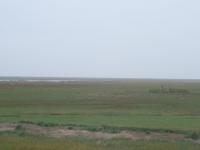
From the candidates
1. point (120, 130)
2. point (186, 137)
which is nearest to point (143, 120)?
point (120, 130)

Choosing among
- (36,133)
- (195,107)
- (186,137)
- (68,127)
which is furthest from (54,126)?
(195,107)

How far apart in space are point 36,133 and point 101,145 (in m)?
5.27

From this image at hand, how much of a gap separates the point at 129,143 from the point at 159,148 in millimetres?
2188

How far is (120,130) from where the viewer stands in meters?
26.5

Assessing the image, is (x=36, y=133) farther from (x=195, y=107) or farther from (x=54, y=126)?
(x=195, y=107)

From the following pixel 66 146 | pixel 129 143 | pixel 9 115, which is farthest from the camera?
pixel 9 115

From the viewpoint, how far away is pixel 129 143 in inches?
878

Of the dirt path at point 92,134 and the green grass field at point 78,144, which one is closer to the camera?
the green grass field at point 78,144

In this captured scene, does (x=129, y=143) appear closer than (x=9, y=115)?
Yes

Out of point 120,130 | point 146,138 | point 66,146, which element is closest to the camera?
point 66,146

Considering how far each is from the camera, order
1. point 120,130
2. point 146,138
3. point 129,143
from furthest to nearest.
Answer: point 120,130
point 146,138
point 129,143

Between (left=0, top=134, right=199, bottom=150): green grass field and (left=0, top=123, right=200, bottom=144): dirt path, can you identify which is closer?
(left=0, top=134, right=199, bottom=150): green grass field

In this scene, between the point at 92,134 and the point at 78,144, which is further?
the point at 92,134

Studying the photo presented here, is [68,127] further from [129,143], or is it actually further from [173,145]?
[173,145]
